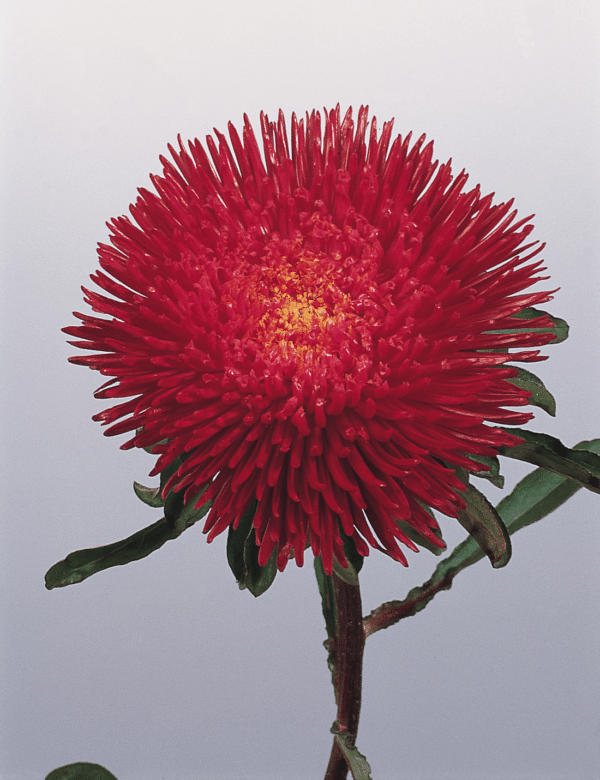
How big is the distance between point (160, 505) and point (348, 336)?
503 millimetres

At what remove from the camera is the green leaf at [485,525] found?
135 cm

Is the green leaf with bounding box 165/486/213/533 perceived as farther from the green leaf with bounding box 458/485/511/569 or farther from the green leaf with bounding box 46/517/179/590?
the green leaf with bounding box 458/485/511/569

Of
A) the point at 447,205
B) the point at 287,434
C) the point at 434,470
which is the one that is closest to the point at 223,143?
the point at 447,205

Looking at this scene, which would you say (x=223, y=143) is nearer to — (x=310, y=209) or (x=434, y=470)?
(x=310, y=209)

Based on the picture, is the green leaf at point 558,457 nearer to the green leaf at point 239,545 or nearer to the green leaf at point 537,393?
the green leaf at point 537,393

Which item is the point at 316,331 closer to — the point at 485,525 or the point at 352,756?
the point at 485,525

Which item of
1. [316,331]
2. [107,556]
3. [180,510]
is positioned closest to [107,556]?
[107,556]

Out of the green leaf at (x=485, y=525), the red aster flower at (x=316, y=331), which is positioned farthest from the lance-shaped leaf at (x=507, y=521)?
the red aster flower at (x=316, y=331)

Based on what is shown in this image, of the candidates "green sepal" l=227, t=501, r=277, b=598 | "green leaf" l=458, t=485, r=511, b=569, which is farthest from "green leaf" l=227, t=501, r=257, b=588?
"green leaf" l=458, t=485, r=511, b=569

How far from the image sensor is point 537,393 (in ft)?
4.51

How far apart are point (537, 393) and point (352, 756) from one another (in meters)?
0.65

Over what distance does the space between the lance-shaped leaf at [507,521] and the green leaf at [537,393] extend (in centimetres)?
16

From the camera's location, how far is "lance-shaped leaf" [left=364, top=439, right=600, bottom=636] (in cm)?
160

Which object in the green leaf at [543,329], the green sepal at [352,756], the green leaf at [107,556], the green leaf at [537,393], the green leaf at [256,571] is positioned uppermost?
the green leaf at [543,329]
